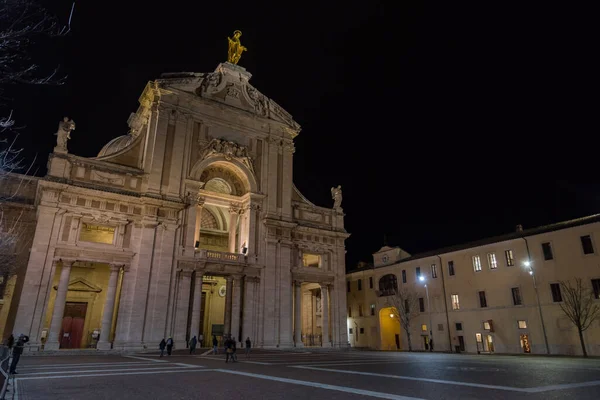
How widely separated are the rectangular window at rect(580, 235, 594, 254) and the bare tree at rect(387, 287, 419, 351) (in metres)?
18.8

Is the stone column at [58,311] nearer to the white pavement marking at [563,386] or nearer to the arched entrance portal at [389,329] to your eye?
the white pavement marking at [563,386]

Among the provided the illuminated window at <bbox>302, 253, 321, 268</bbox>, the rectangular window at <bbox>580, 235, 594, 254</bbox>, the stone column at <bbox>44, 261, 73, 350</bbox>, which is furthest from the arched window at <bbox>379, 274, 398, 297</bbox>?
the stone column at <bbox>44, 261, 73, 350</bbox>

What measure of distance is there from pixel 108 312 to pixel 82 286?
7039 millimetres

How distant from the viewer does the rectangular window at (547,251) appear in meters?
35.6

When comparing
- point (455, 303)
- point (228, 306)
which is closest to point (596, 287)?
point (455, 303)

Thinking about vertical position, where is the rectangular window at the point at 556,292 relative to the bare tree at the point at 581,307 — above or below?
above

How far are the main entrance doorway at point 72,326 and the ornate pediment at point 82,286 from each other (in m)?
1.24

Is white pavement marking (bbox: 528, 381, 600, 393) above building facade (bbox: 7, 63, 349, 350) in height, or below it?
below

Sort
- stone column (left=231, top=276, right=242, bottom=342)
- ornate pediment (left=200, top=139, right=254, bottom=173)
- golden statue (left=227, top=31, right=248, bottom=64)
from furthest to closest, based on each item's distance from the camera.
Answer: golden statue (left=227, top=31, right=248, bottom=64), ornate pediment (left=200, top=139, right=254, bottom=173), stone column (left=231, top=276, right=242, bottom=342)

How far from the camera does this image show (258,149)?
133 feet

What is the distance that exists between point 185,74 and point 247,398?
34604 millimetres

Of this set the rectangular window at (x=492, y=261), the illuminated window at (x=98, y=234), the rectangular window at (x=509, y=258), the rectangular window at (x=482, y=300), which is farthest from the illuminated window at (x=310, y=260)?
the illuminated window at (x=98, y=234)

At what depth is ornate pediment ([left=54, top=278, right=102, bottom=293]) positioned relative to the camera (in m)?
33.6

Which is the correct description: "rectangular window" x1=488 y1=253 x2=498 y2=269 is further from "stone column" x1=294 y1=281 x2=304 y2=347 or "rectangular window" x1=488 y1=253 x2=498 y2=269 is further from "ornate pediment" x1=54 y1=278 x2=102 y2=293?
"ornate pediment" x1=54 y1=278 x2=102 y2=293
